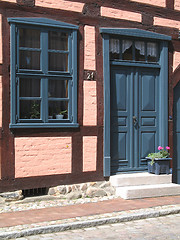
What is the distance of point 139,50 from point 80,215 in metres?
3.89

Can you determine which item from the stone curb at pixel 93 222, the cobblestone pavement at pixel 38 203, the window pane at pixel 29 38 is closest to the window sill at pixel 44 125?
the cobblestone pavement at pixel 38 203

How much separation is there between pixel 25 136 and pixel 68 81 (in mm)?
1370

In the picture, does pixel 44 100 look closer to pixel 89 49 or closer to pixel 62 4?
pixel 89 49

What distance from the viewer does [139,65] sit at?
8242mm

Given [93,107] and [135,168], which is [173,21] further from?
[135,168]

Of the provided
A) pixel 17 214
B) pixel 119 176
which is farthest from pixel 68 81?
pixel 17 214

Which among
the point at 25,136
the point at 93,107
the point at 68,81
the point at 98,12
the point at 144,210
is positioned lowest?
the point at 144,210

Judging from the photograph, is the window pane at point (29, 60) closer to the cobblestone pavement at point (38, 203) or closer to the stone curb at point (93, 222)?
the cobblestone pavement at point (38, 203)

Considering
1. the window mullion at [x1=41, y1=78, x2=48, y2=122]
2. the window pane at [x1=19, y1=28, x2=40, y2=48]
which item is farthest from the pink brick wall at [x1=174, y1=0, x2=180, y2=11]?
the window mullion at [x1=41, y1=78, x2=48, y2=122]

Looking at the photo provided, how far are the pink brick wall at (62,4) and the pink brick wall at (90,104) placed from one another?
142 cm

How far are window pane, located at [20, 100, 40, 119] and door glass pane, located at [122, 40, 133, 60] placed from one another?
2.18m

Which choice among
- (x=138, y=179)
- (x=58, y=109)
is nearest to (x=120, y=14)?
(x=58, y=109)

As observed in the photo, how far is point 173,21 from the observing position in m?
8.71

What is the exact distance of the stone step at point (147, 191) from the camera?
7.41 meters
